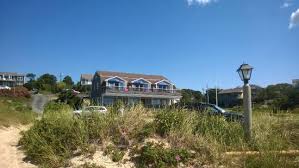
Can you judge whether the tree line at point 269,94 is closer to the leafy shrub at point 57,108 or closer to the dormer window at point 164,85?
the dormer window at point 164,85

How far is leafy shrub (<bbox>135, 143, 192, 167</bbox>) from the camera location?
7484 millimetres

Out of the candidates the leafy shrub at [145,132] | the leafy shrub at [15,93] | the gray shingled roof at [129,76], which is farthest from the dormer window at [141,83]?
the leafy shrub at [145,132]

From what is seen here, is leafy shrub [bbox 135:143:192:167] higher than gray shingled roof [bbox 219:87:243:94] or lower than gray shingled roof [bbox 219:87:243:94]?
lower

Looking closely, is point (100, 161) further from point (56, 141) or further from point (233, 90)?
point (233, 90)

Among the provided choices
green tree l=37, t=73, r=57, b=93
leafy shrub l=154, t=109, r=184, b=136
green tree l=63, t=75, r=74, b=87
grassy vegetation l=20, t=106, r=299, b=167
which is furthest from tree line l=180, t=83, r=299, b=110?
green tree l=63, t=75, r=74, b=87

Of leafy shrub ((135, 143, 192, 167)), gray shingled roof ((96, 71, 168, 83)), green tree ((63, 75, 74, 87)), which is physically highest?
green tree ((63, 75, 74, 87))

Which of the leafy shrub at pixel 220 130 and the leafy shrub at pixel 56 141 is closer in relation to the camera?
the leafy shrub at pixel 56 141

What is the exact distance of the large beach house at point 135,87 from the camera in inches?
2098

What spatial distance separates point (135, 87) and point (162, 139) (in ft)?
155

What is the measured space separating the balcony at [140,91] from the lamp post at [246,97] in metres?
43.3

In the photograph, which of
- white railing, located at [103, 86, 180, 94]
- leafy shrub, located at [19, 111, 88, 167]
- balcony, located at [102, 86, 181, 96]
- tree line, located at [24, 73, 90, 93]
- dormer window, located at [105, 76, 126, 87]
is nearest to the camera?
leafy shrub, located at [19, 111, 88, 167]

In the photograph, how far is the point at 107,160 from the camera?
8.05 m

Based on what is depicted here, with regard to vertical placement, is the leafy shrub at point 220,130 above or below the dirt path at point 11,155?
above

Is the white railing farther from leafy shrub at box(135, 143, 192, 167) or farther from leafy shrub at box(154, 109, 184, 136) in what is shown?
leafy shrub at box(135, 143, 192, 167)
